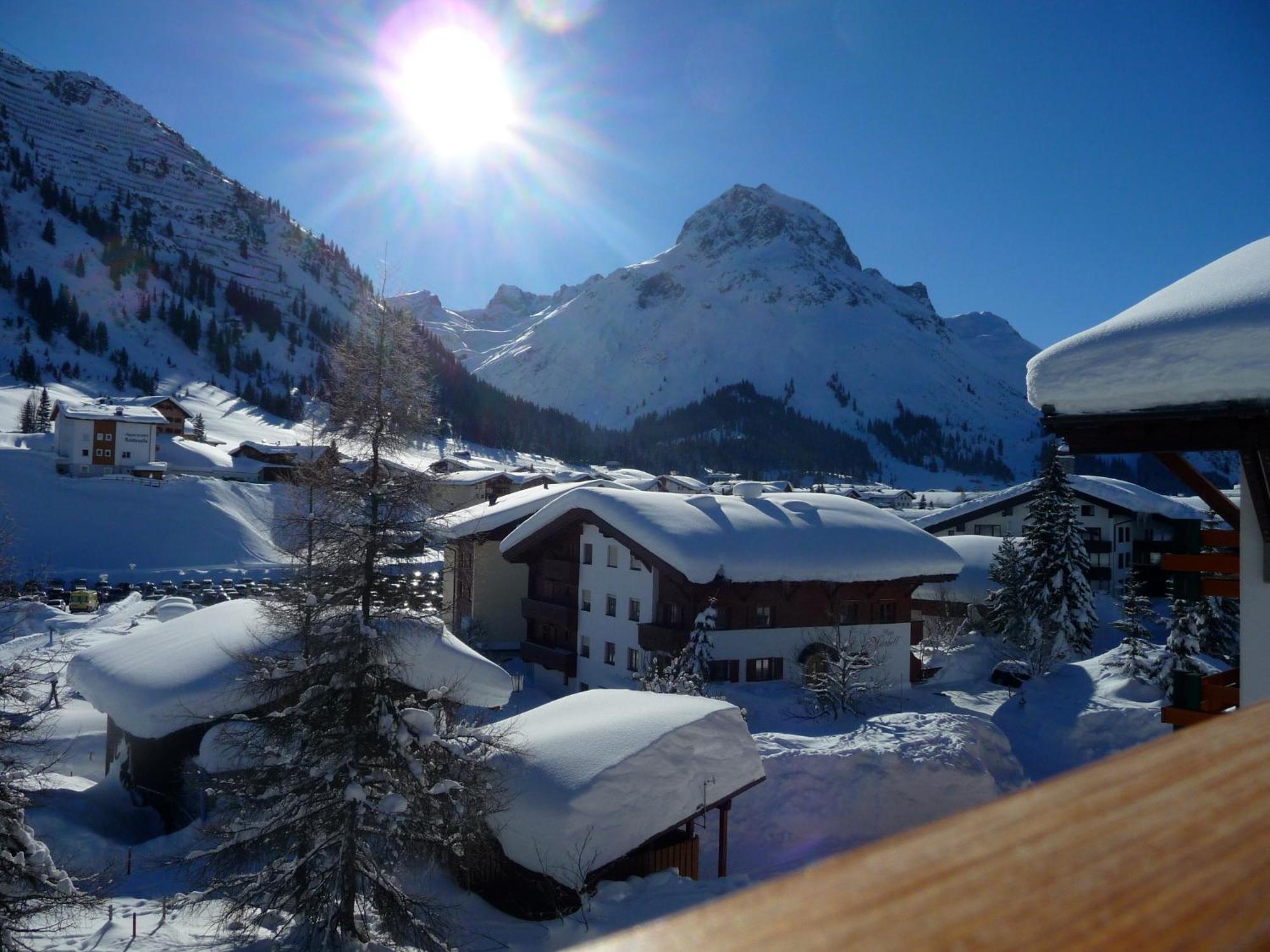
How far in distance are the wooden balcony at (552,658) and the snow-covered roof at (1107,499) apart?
28192mm

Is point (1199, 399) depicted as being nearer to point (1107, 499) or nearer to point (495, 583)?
point (495, 583)

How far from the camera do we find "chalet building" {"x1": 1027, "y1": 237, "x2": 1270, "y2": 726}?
15.2ft

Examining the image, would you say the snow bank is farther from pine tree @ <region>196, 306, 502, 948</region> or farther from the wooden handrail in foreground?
the wooden handrail in foreground

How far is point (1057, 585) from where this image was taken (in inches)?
1335

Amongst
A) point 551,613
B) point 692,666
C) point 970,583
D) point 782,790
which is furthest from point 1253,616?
point 970,583

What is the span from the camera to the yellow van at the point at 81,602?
41344mm

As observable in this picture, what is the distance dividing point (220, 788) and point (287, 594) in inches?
107

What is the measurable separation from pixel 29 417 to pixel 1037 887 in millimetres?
102419

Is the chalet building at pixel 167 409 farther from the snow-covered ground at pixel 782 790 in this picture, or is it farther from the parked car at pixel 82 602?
the snow-covered ground at pixel 782 790

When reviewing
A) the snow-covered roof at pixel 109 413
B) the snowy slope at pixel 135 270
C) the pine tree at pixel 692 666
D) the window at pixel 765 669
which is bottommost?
the window at pixel 765 669

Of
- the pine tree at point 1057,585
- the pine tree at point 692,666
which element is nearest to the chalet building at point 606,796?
the pine tree at point 692,666

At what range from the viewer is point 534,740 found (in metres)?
14.6

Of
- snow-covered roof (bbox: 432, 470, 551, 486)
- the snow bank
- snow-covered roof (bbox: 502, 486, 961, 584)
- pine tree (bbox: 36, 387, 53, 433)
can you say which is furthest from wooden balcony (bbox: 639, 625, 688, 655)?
pine tree (bbox: 36, 387, 53, 433)

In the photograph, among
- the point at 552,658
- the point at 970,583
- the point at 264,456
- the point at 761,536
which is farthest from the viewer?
the point at 264,456
